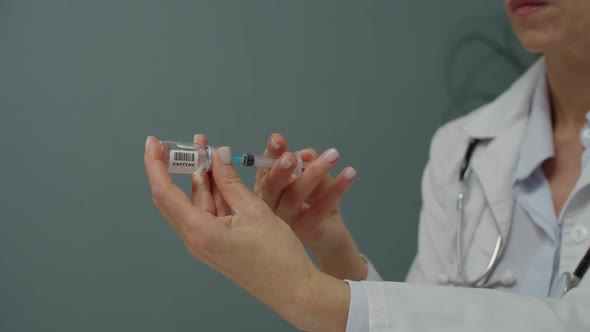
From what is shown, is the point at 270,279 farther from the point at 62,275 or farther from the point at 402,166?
the point at 402,166

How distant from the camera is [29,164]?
86 cm

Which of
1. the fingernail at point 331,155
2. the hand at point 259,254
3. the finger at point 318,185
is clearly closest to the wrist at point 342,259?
the finger at point 318,185

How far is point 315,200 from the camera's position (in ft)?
2.69

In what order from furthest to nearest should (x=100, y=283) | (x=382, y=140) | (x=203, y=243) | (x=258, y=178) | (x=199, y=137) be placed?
(x=382, y=140), (x=100, y=283), (x=258, y=178), (x=199, y=137), (x=203, y=243)

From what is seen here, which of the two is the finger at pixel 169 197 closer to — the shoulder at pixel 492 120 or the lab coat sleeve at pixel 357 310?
the lab coat sleeve at pixel 357 310

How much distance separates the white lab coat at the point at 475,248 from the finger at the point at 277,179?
20 cm

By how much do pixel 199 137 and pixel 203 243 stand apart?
21cm

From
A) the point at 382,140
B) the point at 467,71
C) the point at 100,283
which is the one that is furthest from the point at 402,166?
the point at 100,283

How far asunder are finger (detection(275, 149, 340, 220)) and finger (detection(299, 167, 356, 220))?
25mm

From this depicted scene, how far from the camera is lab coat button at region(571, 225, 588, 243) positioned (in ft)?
2.57

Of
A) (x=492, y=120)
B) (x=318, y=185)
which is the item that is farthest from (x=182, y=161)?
(x=492, y=120)

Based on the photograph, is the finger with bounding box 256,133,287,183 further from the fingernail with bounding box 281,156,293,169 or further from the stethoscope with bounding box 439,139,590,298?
the stethoscope with bounding box 439,139,590,298

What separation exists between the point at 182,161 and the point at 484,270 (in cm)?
58

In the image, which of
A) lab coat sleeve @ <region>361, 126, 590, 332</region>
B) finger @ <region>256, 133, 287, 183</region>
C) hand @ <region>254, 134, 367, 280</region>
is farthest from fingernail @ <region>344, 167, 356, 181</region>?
lab coat sleeve @ <region>361, 126, 590, 332</region>
